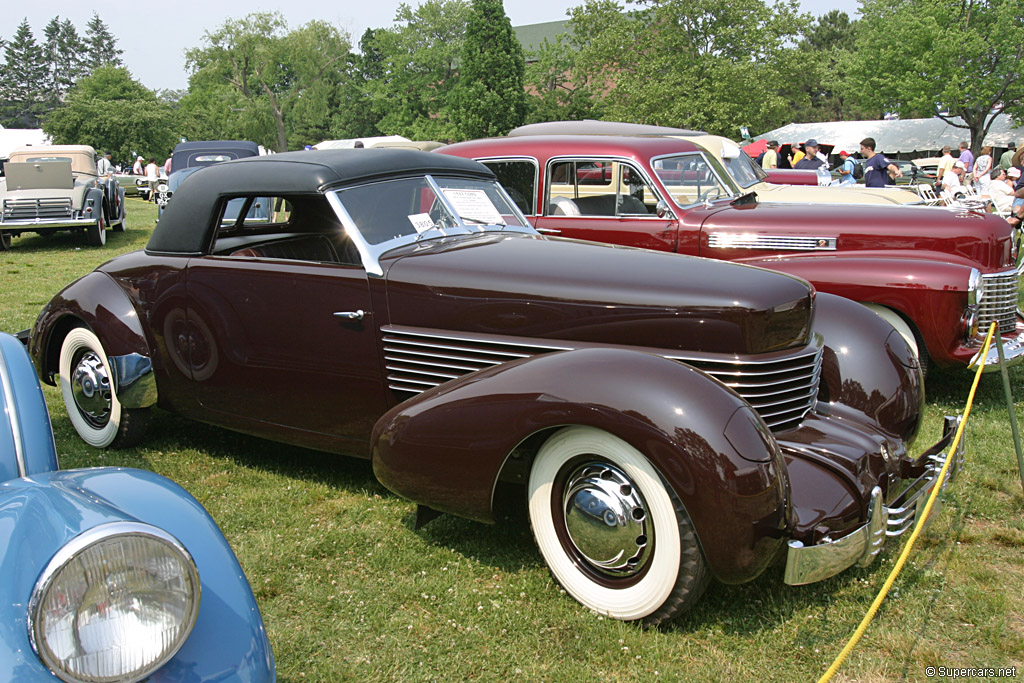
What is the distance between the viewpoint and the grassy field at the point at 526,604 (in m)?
2.82

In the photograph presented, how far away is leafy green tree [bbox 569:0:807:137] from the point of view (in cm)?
3697

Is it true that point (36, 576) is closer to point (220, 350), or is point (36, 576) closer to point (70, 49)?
point (220, 350)

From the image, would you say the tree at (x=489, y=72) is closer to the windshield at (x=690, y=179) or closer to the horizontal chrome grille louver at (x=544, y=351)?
the windshield at (x=690, y=179)

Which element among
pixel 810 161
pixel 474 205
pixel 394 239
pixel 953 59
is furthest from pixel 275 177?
pixel 953 59

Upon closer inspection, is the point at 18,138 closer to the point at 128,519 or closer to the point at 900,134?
the point at 900,134

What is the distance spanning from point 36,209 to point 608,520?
48.3 feet

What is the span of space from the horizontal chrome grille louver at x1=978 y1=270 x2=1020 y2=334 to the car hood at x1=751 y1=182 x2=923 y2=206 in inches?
90.9

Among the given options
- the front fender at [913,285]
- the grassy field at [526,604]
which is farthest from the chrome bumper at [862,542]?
the front fender at [913,285]

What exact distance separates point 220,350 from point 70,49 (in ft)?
404

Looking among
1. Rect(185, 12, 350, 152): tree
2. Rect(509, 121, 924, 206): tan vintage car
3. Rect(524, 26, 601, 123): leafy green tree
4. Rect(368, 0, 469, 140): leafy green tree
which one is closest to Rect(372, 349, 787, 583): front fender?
Rect(509, 121, 924, 206): tan vintage car

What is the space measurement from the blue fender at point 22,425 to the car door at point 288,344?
151cm

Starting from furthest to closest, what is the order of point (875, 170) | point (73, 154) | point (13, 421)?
point (73, 154) < point (875, 170) < point (13, 421)

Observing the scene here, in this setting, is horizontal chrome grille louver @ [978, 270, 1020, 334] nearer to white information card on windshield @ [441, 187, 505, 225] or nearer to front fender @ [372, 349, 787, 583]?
white information card on windshield @ [441, 187, 505, 225]

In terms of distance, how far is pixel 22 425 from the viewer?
2.45m
